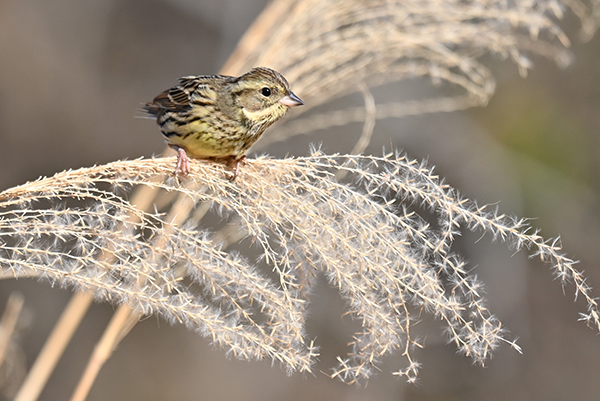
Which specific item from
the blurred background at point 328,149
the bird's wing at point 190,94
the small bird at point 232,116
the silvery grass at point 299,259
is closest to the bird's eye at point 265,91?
the small bird at point 232,116

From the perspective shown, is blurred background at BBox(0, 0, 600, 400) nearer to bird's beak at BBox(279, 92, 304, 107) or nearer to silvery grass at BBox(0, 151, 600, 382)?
bird's beak at BBox(279, 92, 304, 107)

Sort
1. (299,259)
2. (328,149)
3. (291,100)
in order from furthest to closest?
(328,149) < (291,100) < (299,259)

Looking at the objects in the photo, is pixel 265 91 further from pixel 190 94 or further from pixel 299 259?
pixel 299 259

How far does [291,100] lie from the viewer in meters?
2.90

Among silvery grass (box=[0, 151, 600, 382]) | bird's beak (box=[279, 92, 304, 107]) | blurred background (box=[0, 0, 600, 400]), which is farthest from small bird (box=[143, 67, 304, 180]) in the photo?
blurred background (box=[0, 0, 600, 400])

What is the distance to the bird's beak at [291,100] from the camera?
9.43 ft

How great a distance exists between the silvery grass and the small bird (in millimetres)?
1026

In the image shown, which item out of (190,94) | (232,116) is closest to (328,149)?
(190,94)

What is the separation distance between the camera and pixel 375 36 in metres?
2.92

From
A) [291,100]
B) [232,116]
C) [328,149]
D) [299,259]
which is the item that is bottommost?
[299,259]

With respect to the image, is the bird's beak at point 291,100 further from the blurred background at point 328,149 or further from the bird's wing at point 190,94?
the blurred background at point 328,149

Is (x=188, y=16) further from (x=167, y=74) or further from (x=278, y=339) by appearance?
(x=278, y=339)

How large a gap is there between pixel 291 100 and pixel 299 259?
121 centimetres

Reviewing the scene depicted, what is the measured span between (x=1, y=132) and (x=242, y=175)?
5109 mm
